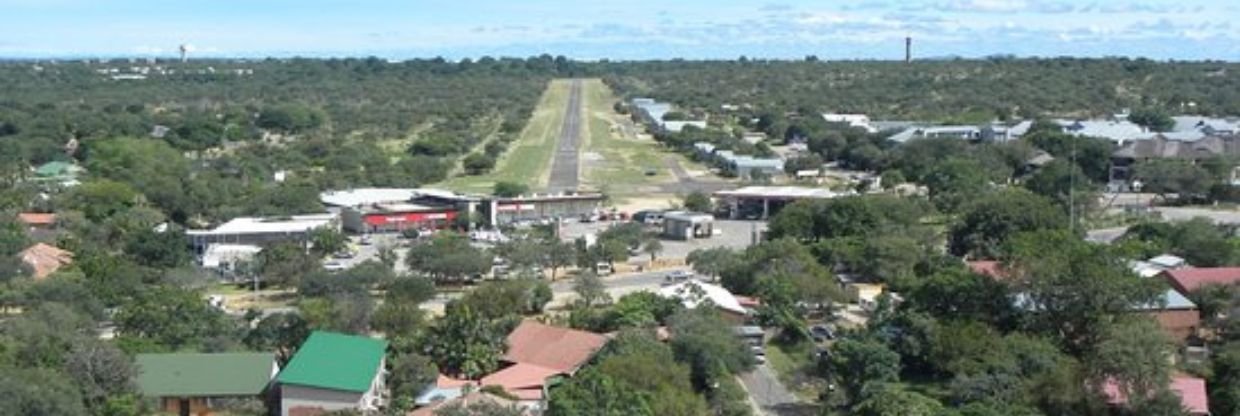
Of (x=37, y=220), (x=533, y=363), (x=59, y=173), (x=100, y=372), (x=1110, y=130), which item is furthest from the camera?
(x=1110, y=130)

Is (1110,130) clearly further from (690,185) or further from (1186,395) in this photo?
(1186,395)

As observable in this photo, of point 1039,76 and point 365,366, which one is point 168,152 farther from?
point 1039,76

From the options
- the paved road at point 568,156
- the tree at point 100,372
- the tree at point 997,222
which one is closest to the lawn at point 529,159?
the paved road at point 568,156

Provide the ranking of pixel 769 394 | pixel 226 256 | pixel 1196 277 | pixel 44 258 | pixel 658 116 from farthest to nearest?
pixel 658 116
pixel 226 256
pixel 44 258
pixel 1196 277
pixel 769 394

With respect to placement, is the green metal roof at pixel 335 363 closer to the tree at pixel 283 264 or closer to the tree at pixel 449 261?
the tree at pixel 449 261

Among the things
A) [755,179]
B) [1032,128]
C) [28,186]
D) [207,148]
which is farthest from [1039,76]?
[28,186]

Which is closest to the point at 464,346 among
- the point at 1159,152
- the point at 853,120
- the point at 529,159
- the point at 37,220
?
the point at 37,220

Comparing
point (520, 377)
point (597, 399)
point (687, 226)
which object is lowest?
point (520, 377)
